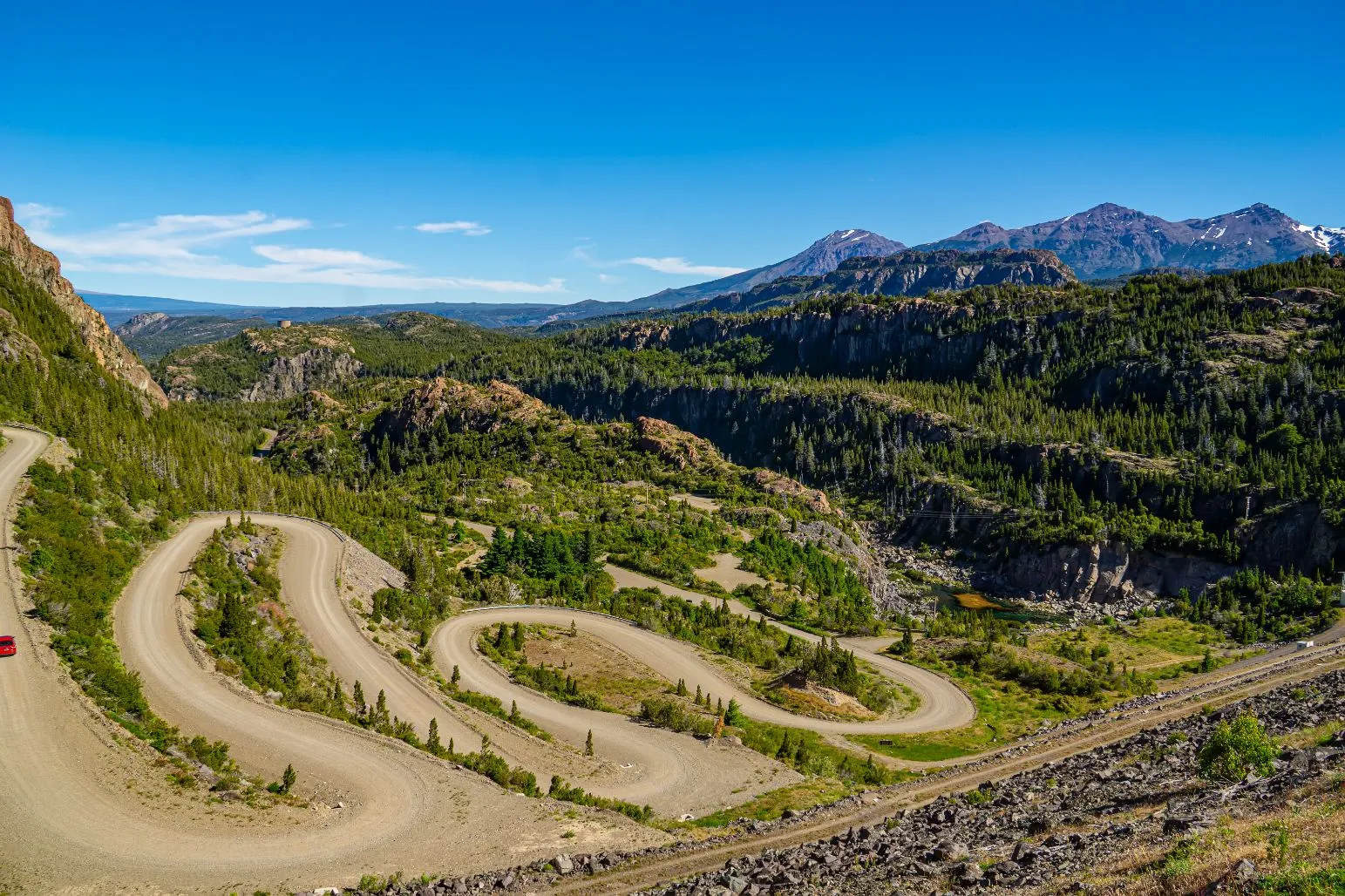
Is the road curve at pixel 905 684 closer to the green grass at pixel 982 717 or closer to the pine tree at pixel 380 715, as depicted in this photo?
the green grass at pixel 982 717

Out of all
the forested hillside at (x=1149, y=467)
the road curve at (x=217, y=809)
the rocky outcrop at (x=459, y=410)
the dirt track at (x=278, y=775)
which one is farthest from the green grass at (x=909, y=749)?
the rocky outcrop at (x=459, y=410)

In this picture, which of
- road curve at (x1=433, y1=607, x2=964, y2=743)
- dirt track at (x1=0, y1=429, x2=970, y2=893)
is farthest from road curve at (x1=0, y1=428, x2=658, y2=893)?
road curve at (x1=433, y1=607, x2=964, y2=743)

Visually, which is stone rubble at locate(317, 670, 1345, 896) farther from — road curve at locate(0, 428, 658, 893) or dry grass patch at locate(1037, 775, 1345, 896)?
road curve at locate(0, 428, 658, 893)

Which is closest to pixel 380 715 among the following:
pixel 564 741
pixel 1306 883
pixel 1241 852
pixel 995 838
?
pixel 564 741

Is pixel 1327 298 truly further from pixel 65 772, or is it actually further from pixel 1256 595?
pixel 65 772

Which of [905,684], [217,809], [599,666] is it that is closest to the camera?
[217,809]

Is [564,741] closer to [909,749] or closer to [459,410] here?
[909,749]
